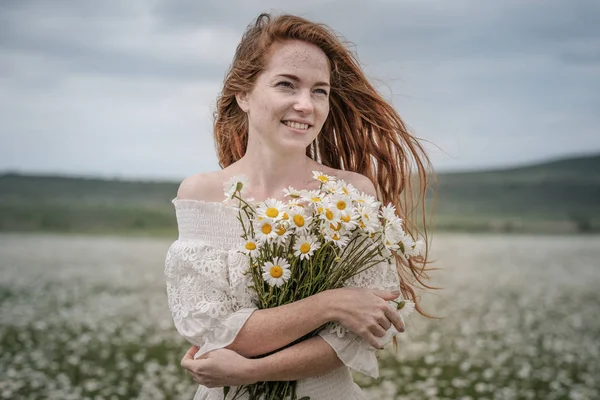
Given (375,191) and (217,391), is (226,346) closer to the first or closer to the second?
(217,391)

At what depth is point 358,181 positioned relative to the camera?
2762 millimetres

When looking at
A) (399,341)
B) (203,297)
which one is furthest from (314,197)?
(399,341)

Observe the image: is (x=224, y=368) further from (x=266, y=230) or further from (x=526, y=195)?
(x=526, y=195)

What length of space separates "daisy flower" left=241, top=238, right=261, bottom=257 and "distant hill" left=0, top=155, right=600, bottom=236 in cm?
2279

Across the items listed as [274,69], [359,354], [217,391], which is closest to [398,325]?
[359,354]

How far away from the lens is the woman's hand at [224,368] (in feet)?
7.84

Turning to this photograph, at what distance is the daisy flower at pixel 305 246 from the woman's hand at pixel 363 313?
18 cm

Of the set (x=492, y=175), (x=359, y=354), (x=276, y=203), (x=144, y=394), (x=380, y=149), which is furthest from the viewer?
(x=492, y=175)

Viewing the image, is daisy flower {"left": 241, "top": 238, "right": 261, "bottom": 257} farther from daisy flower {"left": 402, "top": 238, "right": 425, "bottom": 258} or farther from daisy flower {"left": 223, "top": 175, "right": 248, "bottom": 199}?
daisy flower {"left": 402, "top": 238, "right": 425, "bottom": 258}

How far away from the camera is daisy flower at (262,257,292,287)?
232cm

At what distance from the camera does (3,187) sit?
2322 cm

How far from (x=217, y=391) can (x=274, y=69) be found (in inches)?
47.9

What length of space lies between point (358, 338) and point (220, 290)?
1.67 feet

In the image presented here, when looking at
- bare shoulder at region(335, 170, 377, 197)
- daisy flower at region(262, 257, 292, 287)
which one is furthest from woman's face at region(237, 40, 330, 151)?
daisy flower at region(262, 257, 292, 287)
